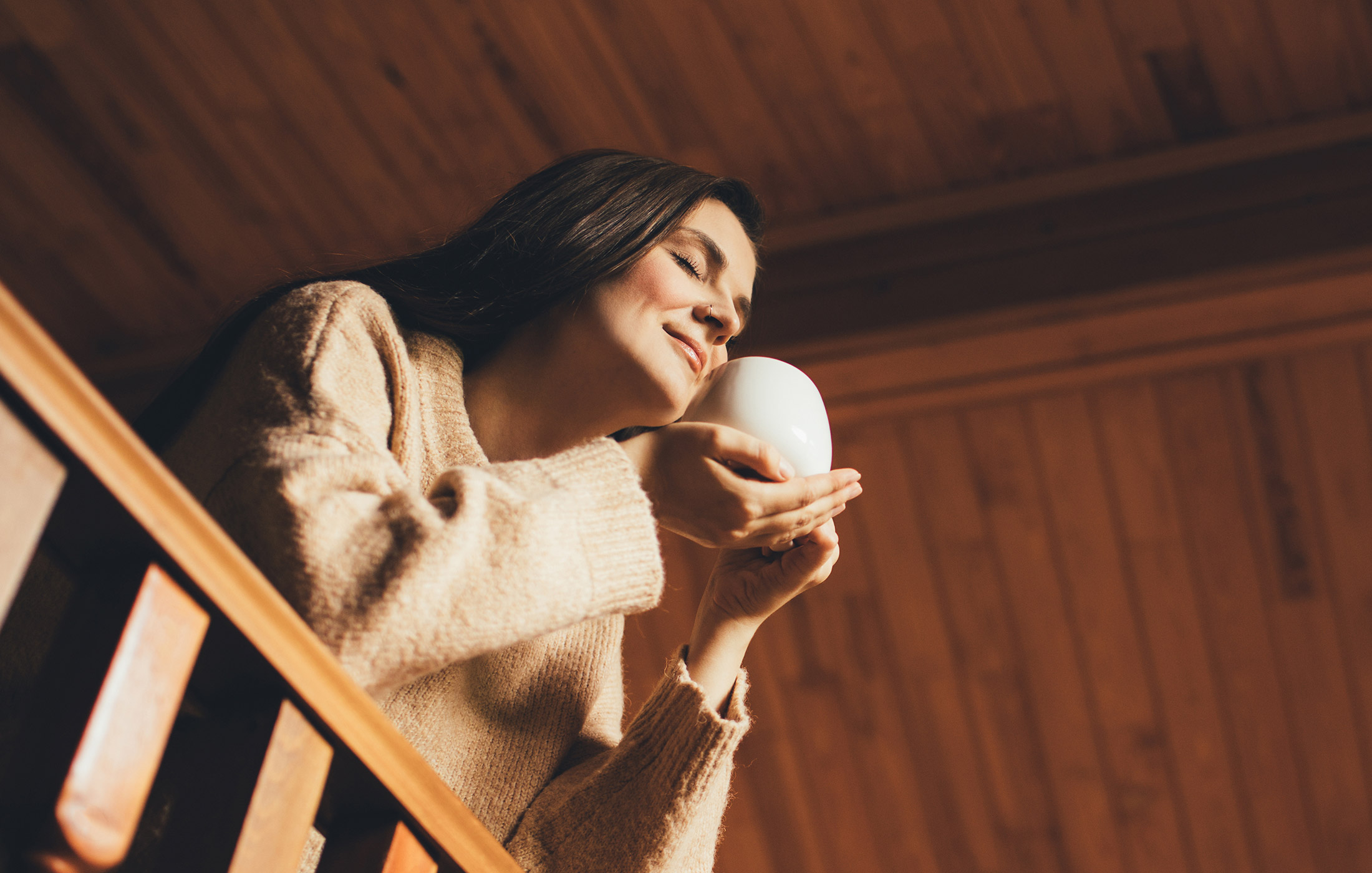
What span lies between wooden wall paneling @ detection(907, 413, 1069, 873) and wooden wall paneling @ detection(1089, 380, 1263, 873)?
289 millimetres

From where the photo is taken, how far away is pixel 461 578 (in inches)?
31.9

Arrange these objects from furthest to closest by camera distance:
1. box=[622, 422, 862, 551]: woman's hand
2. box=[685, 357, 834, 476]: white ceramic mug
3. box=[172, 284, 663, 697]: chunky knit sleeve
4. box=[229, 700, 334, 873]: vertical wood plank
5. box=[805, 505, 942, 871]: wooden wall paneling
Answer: box=[805, 505, 942, 871]: wooden wall paneling → box=[685, 357, 834, 476]: white ceramic mug → box=[622, 422, 862, 551]: woman's hand → box=[172, 284, 663, 697]: chunky knit sleeve → box=[229, 700, 334, 873]: vertical wood plank

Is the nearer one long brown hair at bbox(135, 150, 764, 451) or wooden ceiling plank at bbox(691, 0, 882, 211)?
long brown hair at bbox(135, 150, 764, 451)

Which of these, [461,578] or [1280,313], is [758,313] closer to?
[1280,313]

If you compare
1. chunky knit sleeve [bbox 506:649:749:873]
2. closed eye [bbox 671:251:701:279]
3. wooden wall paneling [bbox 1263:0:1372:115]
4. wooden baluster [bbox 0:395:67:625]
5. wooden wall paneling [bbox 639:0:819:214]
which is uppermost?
wooden baluster [bbox 0:395:67:625]

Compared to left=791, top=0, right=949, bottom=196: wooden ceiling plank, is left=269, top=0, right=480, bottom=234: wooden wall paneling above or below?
above

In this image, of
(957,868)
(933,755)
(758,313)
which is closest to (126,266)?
(758,313)

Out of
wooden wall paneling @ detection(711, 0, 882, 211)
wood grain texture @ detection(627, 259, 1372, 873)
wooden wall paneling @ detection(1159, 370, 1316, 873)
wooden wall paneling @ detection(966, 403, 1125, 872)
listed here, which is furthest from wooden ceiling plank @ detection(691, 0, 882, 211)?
wooden wall paneling @ detection(1159, 370, 1316, 873)

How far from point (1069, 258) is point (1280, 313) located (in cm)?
42

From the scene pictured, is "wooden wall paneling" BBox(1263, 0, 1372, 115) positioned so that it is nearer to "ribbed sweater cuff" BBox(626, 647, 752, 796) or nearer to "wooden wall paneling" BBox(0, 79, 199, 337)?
"ribbed sweater cuff" BBox(626, 647, 752, 796)

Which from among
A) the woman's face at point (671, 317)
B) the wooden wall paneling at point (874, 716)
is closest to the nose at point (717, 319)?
the woman's face at point (671, 317)

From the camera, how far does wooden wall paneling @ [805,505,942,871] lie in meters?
2.82

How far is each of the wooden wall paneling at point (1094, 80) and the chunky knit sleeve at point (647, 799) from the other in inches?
58.7

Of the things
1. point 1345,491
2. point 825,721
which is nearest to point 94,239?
point 825,721
